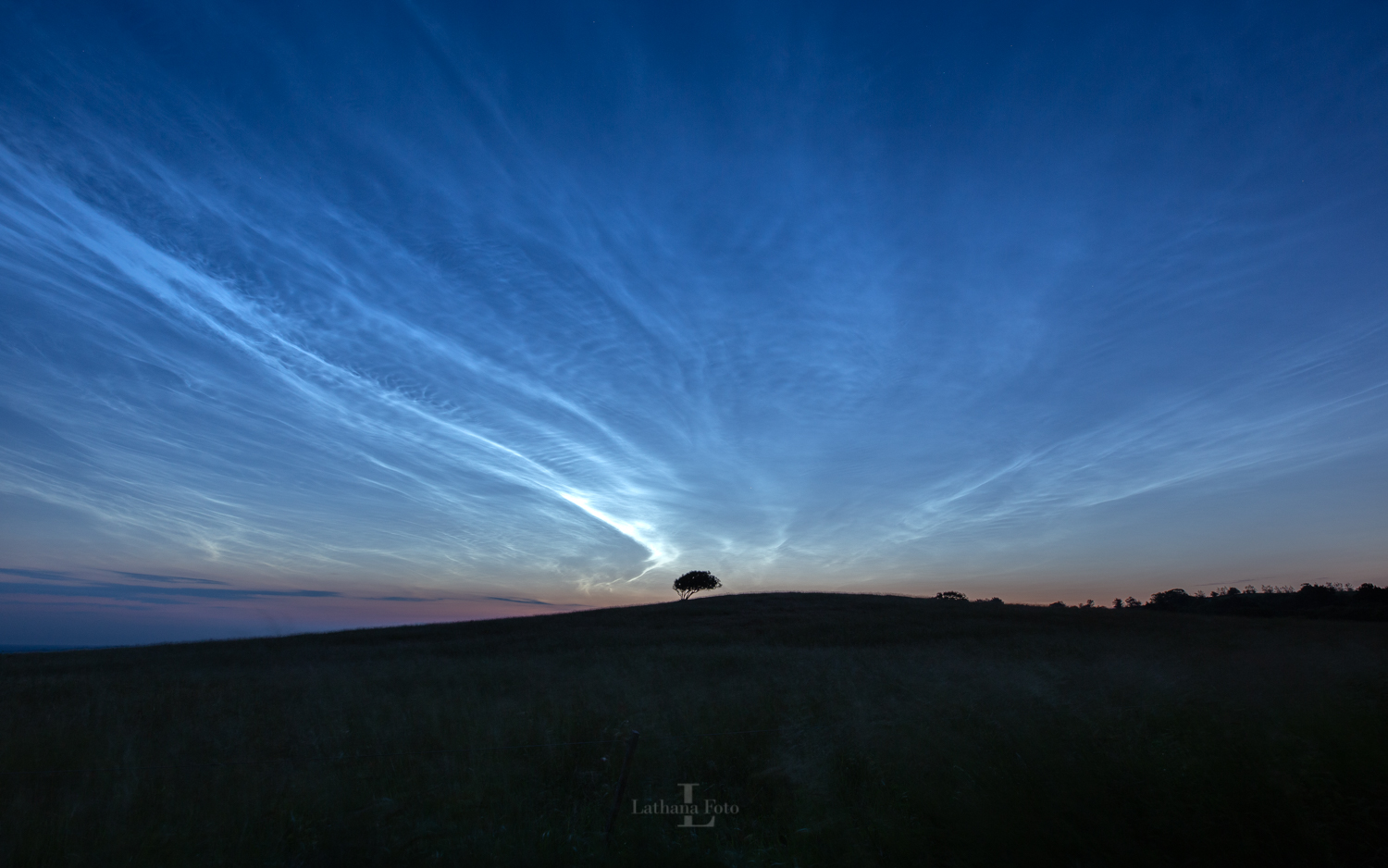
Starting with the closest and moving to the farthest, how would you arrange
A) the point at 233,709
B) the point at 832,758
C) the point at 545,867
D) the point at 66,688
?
the point at 545,867 < the point at 832,758 < the point at 233,709 < the point at 66,688

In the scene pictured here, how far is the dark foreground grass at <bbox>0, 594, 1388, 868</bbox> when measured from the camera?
19.5 feet

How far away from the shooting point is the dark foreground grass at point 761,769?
593cm

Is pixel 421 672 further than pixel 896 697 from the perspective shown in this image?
Yes

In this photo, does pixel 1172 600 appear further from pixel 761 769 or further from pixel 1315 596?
pixel 761 769

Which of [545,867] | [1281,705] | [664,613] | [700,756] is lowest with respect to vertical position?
[545,867]

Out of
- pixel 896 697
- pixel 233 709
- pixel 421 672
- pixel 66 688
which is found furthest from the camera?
pixel 421 672

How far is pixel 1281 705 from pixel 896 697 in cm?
496

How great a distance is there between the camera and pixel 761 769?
838cm

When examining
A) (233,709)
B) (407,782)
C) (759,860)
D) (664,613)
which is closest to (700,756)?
(759,860)

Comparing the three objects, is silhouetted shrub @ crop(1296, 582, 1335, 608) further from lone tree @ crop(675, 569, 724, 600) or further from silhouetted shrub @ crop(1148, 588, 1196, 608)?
lone tree @ crop(675, 569, 724, 600)

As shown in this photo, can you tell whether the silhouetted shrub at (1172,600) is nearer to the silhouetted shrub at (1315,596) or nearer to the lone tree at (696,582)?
the silhouetted shrub at (1315,596)

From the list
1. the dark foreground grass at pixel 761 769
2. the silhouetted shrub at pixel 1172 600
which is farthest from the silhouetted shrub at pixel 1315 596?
the dark foreground grass at pixel 761 769

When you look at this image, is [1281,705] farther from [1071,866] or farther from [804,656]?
[804,656]

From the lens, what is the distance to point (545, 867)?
610cm
